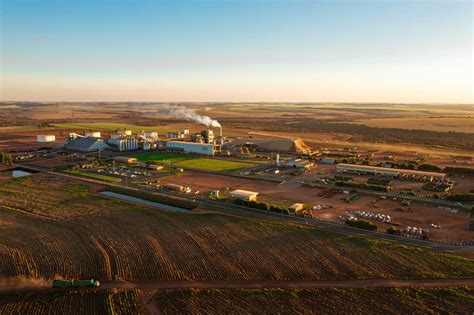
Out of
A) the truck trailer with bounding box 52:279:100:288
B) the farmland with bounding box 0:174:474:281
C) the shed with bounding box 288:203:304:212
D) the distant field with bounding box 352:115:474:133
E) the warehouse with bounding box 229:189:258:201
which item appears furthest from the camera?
the distant field with bounding box 352:115:474:133

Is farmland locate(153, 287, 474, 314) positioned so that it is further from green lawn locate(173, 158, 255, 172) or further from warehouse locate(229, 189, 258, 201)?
green lawn locate(173, 158, 255, 172)

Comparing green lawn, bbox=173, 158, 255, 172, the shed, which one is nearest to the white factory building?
green lawn, bbox=173, 158, 255, 172

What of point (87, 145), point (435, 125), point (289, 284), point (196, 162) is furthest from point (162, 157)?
point (435, 125)

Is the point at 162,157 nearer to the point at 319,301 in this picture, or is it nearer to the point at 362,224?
the point at 362,224

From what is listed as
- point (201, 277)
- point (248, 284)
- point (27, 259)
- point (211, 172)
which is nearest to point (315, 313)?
point (248, 284)

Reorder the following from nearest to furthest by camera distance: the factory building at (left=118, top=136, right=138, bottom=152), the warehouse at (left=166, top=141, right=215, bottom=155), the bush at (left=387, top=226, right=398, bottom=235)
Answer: the bush at (left=387, top=226, right=398, bottom=235) → the warehouse at (left=166, top=141, right=215, bottom=155) → the factory building at (left=118, top=136, right=138, bottom=152)

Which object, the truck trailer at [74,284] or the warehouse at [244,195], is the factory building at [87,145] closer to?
the warehouse at [244,195]
